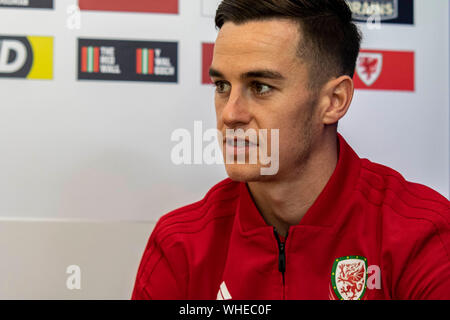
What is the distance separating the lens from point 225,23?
1237 mm

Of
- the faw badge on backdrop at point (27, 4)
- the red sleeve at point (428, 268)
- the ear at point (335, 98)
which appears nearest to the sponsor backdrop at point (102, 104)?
the faw badge on backdrop at point (27, 4)

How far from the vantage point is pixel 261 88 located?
1.17m

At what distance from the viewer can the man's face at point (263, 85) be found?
1.15 metres

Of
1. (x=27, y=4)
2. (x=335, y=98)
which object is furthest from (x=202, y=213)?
(x=27, y=4)

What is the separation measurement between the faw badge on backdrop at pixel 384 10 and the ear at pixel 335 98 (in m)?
0.54

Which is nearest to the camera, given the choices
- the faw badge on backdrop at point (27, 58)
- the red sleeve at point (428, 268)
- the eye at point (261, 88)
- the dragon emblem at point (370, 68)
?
the red sleeve at point (428, 268)

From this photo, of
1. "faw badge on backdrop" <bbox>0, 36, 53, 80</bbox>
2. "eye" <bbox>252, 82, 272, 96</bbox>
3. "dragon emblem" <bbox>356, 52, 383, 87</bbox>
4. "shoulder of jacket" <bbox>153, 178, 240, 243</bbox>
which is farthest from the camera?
"dragon emblem" <bbox>356, 52, 383, 87</bbox>

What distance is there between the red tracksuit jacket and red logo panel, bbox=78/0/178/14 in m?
→ 0.72

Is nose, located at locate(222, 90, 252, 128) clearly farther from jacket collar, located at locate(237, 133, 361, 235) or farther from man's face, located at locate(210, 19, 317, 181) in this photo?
jacket collar, located at locate(237, 133, 361, 235)

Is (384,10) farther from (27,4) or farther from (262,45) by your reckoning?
(27,4)

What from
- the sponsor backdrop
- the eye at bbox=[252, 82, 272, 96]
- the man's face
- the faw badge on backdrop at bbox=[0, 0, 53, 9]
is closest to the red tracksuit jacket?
the man's face

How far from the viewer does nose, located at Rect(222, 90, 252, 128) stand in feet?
3.73

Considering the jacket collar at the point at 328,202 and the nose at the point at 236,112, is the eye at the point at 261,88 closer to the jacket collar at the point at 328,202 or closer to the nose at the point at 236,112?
the nose at the point at 236,112

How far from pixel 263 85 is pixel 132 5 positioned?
66cm
